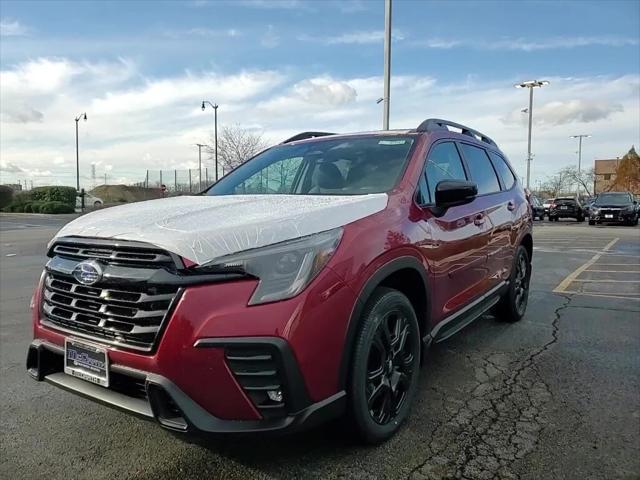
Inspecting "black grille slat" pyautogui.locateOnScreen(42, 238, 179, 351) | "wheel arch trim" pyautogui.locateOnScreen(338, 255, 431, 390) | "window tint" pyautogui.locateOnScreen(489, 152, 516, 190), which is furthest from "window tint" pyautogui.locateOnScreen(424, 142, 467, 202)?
"black grille slat" pyautogui.locateOnScreen(42, 238, 179, 351)

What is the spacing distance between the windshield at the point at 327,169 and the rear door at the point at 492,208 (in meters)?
1.01

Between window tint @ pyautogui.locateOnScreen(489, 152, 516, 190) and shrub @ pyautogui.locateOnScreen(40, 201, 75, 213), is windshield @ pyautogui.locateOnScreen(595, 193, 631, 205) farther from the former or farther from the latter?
shrub @ pyautogui.locateOnScreen(40, 201, 75, 213)

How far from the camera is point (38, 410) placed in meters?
3.37

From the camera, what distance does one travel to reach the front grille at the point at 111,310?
7.47 feet

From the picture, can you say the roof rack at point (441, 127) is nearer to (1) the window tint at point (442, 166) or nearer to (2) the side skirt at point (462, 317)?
(1) the window tint at point (442, 166)

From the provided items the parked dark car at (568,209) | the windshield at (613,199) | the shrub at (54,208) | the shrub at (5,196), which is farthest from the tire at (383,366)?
the shrub at (5,196)

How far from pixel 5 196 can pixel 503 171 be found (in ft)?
139

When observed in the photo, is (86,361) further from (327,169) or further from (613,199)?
(613,199)

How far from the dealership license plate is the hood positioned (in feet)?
1.75

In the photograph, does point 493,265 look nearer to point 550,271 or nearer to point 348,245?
point 348,245

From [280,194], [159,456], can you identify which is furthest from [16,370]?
[280,194]

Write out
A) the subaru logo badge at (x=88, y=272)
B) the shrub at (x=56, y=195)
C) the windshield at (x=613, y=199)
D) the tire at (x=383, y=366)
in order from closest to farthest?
the subaru logo badge at (x=88, y=272) → the tire at (x=383, y=366) → the windshield at (x=613, y=199) → the shrub at (x=56, y=195)

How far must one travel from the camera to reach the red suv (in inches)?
87.5

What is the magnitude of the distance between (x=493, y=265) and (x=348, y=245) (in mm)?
2448
